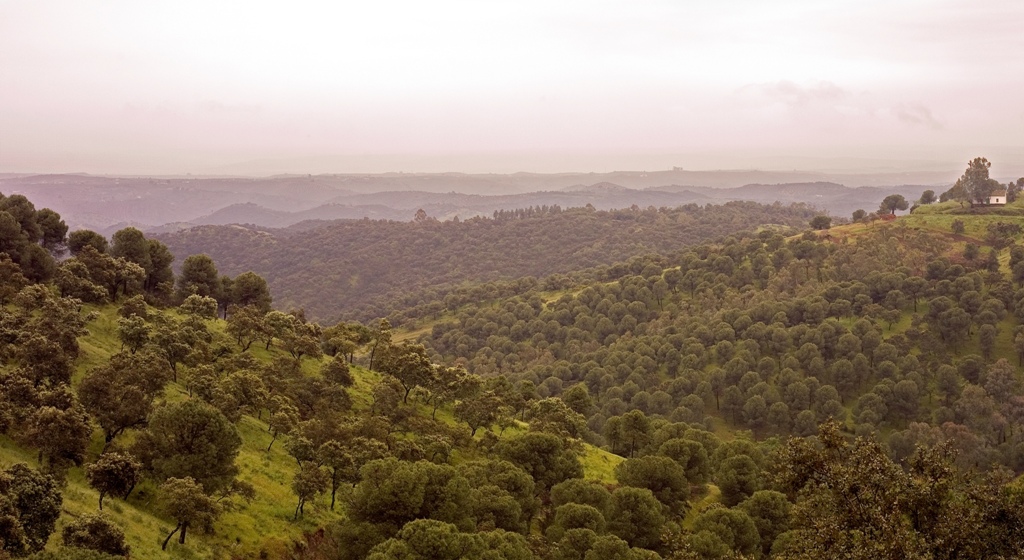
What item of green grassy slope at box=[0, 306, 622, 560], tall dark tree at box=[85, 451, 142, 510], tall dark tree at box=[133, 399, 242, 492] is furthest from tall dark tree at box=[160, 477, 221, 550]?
tall dark tree at box=[133, 399, 242, 492]

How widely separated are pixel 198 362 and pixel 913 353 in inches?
5073

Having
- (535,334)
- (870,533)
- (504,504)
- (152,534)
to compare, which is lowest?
(535,334)

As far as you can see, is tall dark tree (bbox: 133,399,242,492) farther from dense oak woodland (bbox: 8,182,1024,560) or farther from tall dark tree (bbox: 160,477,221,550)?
tall dark tree (bbox: 160,477,221,550)

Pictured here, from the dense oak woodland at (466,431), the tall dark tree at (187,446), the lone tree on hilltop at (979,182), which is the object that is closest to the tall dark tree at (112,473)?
the dense oak woodland at (466,431)

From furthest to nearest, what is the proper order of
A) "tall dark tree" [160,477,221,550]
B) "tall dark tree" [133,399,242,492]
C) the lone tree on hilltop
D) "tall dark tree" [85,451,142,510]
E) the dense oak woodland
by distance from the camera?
the lone tree on hilltop, "tall dark tree" [133,399,242,492], "tall dark tree" [85,451,142,510], "tall dark tree" [160,477,221,550], the dense oak woodland

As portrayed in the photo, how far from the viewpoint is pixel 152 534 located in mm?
28625

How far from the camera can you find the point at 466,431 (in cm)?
5625

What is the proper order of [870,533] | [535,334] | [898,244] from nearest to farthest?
[870,533], [898,244], [535,334]

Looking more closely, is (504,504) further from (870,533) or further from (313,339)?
(313,339)

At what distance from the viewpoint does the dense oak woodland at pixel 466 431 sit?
23.3 m

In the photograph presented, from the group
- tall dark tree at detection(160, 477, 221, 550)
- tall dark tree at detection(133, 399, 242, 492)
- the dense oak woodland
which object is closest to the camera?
the dense oak woodland

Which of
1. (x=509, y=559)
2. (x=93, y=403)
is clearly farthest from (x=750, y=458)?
(x=93, y=403)

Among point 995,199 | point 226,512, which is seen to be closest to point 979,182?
point 995,199

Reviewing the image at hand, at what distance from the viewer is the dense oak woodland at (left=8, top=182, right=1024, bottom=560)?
2328cm
